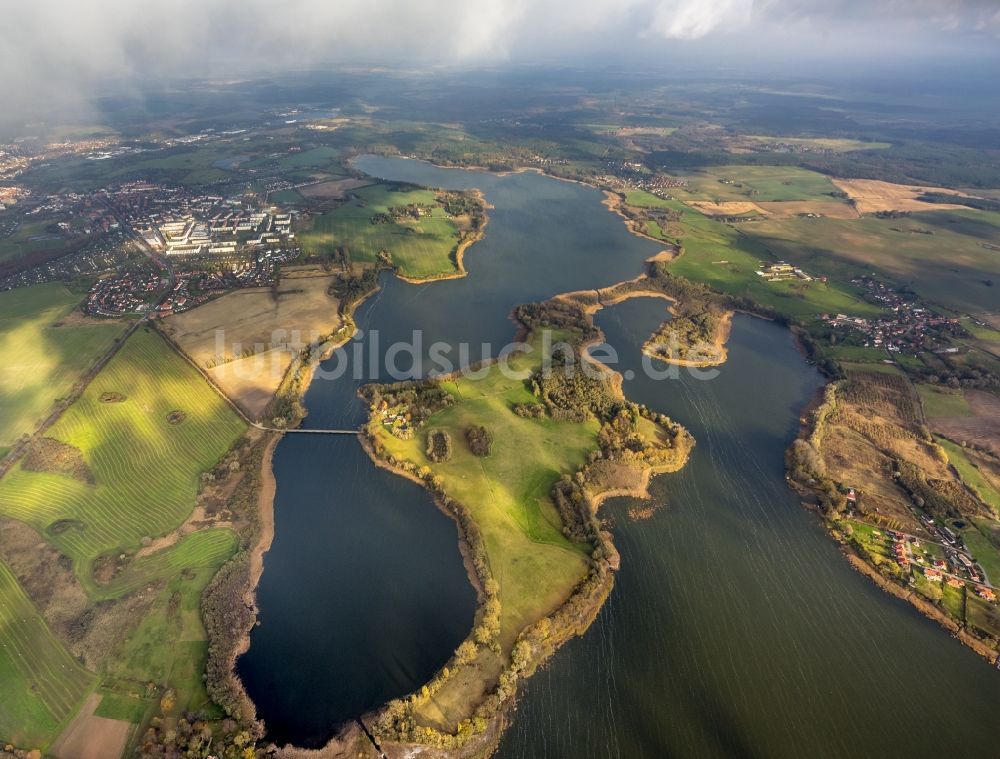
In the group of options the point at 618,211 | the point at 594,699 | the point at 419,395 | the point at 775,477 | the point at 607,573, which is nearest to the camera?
the point at 594,699

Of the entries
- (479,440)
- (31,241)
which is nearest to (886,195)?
(479,440)

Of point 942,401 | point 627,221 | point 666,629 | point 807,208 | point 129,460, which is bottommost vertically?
point 666,629

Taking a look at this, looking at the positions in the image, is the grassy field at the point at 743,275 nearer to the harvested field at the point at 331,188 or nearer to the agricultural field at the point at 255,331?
the agricultural field at the point at 255,331

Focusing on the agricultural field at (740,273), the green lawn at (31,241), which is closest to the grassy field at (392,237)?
the agricultural field at (740,273)

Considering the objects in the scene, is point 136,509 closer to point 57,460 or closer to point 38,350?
point 57,460

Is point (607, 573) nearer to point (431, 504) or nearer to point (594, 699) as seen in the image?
point (594, 699)

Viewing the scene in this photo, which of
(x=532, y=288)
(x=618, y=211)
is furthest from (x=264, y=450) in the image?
(x=618, y=211)
